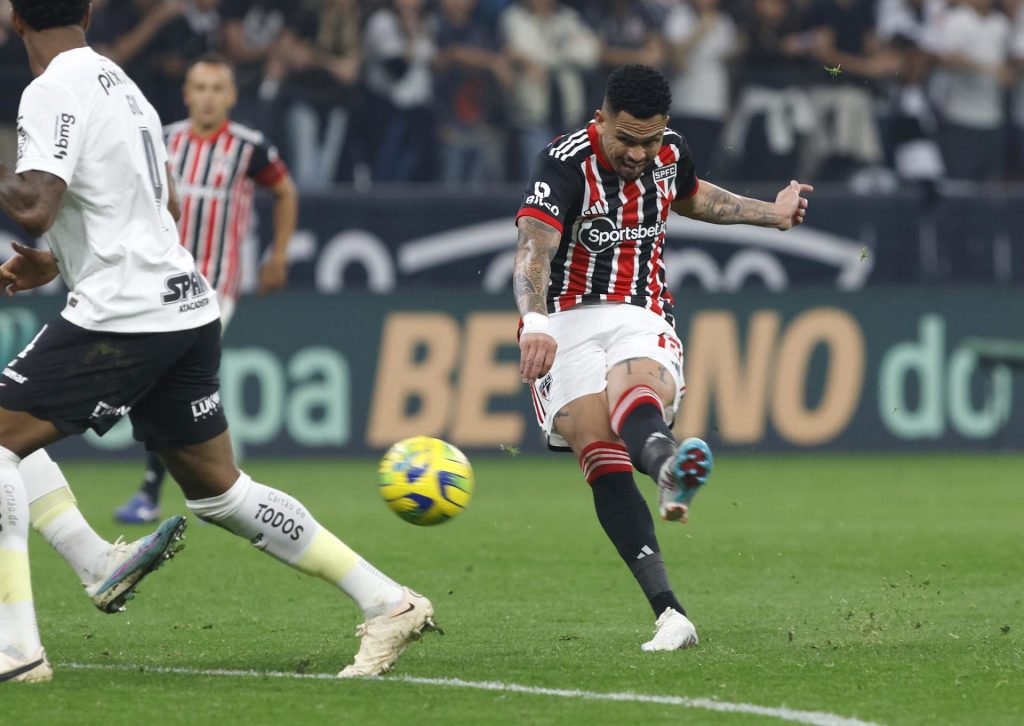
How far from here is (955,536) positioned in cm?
1011

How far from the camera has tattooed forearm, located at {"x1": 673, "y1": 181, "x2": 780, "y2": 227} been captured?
702 cm

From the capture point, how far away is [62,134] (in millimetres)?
5312

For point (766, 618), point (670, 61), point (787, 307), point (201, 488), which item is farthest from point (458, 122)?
point (201, 488)

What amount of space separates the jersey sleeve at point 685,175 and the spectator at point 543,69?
8234mm

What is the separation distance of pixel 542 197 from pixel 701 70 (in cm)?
925

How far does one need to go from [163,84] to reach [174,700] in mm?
9677

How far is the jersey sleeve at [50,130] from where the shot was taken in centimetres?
527

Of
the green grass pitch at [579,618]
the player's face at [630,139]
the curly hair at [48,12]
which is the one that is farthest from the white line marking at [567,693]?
the curly hair at [48,12]

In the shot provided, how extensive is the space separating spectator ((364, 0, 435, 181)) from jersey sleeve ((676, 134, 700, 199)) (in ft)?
27.3

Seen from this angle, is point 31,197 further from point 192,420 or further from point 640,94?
point 640,94

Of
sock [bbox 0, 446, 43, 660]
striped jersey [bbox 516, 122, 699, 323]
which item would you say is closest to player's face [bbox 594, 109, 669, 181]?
striped jersey [bbox 516, 122, 699, 323]

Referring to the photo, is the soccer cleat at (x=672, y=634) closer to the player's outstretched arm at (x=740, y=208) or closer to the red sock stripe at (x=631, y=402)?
the red sock stripe at (x=631, y=402)

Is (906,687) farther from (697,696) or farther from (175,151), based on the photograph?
(175,151)

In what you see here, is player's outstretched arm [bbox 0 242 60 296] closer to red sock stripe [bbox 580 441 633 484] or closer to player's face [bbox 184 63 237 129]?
red sock stripe [bbox 580 441 633 484]
